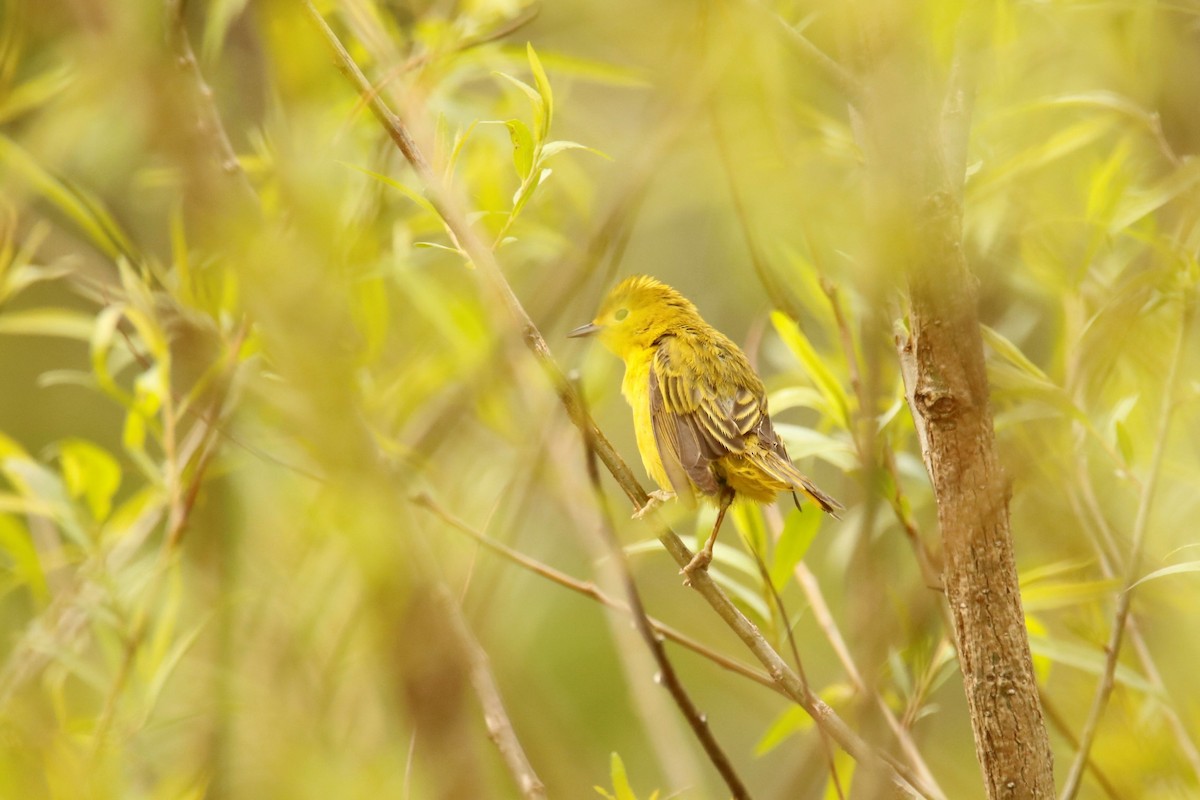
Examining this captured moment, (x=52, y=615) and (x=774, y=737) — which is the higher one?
(x=774, y=737)

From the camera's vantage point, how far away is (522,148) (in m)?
1.66

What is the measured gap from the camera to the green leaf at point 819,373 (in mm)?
2154

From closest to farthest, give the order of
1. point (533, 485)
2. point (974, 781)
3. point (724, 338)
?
point (533, 485), point (974, 781), point (724, 338)

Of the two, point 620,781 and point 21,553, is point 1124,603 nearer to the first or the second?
point 620,781

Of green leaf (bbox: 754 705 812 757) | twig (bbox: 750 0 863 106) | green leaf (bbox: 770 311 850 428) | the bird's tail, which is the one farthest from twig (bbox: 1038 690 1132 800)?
twig (bbox: 750 0 863 106)

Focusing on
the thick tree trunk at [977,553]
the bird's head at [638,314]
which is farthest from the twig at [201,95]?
the bird's head at [638,314]

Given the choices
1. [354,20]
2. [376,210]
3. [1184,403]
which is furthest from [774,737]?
[354,20]

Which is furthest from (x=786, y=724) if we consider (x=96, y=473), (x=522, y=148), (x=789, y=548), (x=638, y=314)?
(x=96, y=473)

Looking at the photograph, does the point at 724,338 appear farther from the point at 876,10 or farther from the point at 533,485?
the point at 876,10

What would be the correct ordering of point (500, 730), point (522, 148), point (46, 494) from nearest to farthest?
point (500, 730) → point (522, 148) → point (46, 494)

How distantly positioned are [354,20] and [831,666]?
2231 millimetres

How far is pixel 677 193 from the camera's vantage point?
7.54ft

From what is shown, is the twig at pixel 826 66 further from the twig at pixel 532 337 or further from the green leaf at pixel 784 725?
the green leaf at pixel 784 725

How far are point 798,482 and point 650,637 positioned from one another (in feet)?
4.12
